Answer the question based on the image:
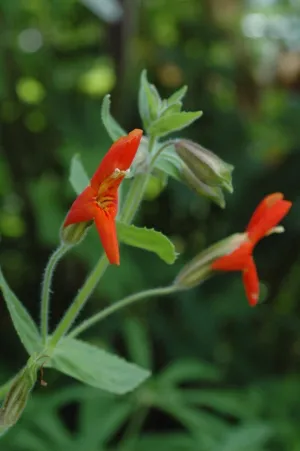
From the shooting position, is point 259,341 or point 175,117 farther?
point 259,341

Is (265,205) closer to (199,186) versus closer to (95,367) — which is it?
(199,186)

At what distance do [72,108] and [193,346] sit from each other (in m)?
0.94

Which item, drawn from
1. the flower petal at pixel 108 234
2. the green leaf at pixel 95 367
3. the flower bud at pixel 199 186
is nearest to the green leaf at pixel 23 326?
the green leaf at pixel 95 367

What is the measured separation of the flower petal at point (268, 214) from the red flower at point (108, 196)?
25 cm

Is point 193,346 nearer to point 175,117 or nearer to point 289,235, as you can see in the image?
point 289,235

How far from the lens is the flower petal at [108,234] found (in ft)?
2.45

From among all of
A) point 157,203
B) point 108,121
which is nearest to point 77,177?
point 108,121

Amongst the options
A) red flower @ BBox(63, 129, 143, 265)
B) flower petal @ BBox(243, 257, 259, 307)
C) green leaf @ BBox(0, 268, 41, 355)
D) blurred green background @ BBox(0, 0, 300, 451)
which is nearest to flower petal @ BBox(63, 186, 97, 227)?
red flower @ BBox(63, 129, 143, 265)

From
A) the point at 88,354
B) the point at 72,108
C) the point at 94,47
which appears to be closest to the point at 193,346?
the point at 72,108

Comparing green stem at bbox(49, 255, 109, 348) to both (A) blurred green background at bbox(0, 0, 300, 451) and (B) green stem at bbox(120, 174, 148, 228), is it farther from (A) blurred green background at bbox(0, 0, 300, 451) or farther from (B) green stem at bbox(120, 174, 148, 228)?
(A) blurred green background at bbox(0, 0, 300, 451)

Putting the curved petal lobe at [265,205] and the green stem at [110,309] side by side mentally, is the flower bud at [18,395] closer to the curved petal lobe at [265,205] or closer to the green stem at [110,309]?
the green stem at [110,309]

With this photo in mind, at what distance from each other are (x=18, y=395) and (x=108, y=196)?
0.22 m

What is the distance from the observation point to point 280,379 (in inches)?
99.7

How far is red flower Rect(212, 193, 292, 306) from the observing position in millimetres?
960
